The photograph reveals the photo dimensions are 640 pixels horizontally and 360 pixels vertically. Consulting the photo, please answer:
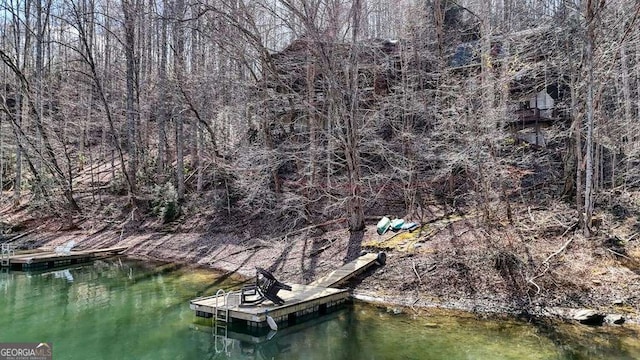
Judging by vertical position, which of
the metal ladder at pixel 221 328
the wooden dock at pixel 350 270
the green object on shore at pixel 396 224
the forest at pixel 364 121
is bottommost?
the metal ladder at pixel 221 328

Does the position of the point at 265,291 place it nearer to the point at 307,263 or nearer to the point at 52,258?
the point at 307,263

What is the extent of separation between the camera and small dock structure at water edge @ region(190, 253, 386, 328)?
881cm

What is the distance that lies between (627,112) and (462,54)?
905 cm

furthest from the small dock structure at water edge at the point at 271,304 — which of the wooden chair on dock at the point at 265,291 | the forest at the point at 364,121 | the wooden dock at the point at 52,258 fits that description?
the wooden dock at the point at 52,258

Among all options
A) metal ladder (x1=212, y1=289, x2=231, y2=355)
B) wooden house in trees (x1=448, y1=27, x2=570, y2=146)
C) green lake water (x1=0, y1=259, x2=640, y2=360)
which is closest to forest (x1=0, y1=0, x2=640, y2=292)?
wooden house in trees (x1=448, y1=27, x2=570, y2=146)

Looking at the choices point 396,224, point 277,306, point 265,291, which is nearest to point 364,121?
point 396,224

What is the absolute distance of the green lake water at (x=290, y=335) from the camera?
7660 millimetres

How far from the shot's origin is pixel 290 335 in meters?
8.84

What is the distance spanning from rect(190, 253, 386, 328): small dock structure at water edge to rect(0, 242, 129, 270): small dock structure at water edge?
360 inches

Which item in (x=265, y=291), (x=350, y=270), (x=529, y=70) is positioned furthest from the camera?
(x=529, y=70)

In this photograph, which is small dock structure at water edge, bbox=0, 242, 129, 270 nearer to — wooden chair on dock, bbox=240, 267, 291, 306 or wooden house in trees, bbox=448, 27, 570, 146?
wooden chair on dock, bbox=240, 267, 291, 306

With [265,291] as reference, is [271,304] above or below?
below

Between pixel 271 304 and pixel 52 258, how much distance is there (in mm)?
10864

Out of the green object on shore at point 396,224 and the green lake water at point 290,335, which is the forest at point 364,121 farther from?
the green lake water at point 290,335
